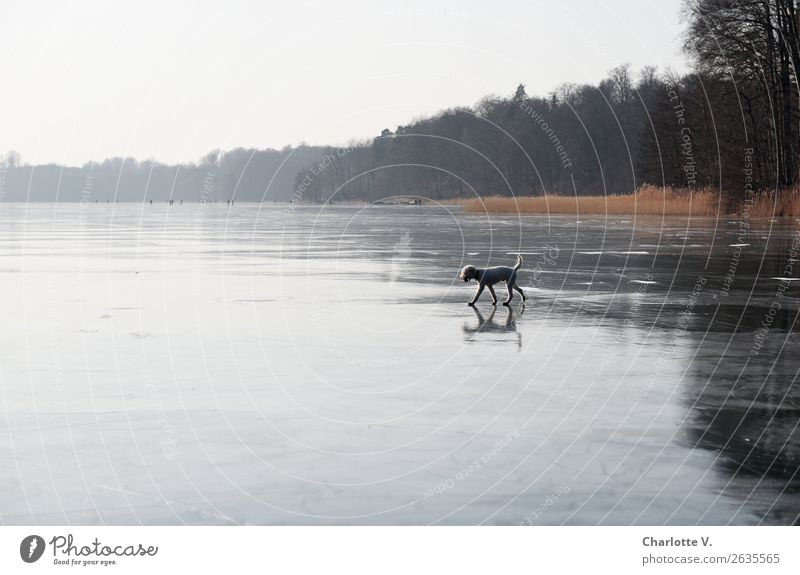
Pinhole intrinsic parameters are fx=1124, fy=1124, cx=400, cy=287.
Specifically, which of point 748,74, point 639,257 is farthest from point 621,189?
point 639,257

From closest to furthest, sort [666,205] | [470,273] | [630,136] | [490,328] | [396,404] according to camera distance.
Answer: [396,404], [490,328], [470,273], [666,205], [630,136]

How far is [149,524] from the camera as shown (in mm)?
5793

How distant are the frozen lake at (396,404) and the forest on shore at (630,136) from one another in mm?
9460

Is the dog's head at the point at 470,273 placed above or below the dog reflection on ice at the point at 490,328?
above

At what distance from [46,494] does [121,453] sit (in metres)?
0.95

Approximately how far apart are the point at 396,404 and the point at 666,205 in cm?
5788

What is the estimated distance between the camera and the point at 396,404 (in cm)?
904

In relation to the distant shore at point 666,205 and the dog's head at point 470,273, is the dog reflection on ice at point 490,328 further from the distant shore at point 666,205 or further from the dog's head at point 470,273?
the distant shore at point 666,205

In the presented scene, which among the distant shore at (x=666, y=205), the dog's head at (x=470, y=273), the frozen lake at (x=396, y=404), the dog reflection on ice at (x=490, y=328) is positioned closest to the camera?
the frozen lake at (x=396, y=404)

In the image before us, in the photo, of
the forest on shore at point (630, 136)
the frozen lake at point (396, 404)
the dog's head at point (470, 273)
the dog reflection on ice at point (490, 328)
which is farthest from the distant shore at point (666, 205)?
the dog reflection on ice at point (490, 328)

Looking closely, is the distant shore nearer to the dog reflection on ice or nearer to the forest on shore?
the forest on shore

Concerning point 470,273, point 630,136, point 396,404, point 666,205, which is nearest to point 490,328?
point 470,273

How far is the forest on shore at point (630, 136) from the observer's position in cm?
5609

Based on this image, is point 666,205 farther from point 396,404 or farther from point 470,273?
point 396,404
